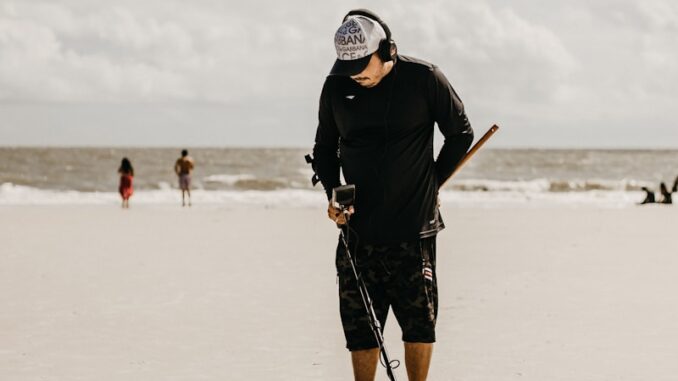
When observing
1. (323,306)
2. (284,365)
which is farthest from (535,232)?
(284,365)

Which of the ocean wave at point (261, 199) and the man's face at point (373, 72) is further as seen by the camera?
the ocean wave at point (261, 199)

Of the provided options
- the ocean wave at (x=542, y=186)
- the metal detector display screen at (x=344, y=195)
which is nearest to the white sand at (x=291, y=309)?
the metal detector display screen at (x=344, y=195)

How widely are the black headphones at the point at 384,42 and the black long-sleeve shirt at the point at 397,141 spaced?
76 mm

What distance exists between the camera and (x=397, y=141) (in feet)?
10.9

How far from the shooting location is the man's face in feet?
10.5

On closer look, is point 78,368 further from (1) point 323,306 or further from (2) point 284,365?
(1) point 323,306

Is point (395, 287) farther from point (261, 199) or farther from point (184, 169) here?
point (261, 199)

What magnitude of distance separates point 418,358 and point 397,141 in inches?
36.9

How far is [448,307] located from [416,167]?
4155mm

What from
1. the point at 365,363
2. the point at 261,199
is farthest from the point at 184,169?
the point at 365,363

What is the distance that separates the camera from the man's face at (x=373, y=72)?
10.5 feet

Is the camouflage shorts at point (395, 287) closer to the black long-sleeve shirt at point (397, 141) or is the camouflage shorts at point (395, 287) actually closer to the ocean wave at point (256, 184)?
the black long-sleeve shirt at point (397, 141)

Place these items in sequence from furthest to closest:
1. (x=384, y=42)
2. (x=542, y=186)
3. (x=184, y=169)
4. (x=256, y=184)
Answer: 1. (x=542, y=186)
2. (x=256, y=184)
3. (x=184, y=169)
4. (x=384, y=42)

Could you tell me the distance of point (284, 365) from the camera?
533 cm
